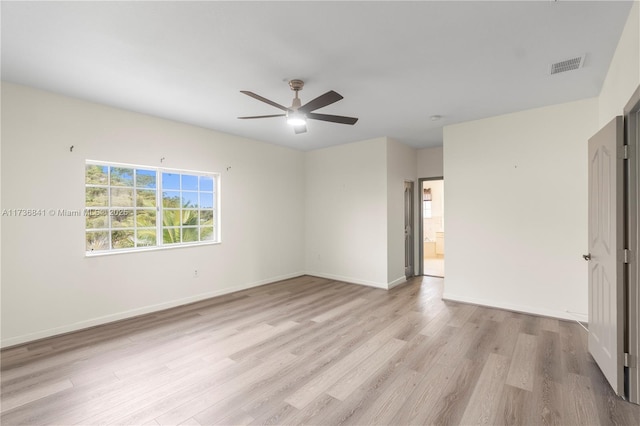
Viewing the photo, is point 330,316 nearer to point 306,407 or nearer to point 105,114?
point 306,407

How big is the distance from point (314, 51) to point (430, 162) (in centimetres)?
460

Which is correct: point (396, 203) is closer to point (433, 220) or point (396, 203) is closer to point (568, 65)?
point (568, 65)

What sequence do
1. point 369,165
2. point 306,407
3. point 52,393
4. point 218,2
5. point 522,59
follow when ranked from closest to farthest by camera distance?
point 218,2 < point 306,407 < point 52,393 < point 522,59 < point 369,165

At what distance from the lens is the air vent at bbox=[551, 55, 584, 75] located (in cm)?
272

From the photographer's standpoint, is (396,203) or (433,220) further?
(433,220)

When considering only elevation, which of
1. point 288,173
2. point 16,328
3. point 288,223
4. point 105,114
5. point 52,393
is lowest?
point 52,393

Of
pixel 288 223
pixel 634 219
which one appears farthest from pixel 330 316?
pixel 634 219

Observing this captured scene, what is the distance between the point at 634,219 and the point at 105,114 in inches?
219

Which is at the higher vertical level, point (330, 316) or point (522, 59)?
point (522, 59)

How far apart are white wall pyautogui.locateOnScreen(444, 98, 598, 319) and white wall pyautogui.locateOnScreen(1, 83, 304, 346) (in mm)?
3708

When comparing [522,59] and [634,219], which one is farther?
[522,59]

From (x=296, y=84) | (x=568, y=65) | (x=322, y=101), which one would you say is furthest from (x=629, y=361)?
(x=296, y=84)

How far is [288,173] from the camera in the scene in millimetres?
6418

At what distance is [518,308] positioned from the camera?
4.13 meters
